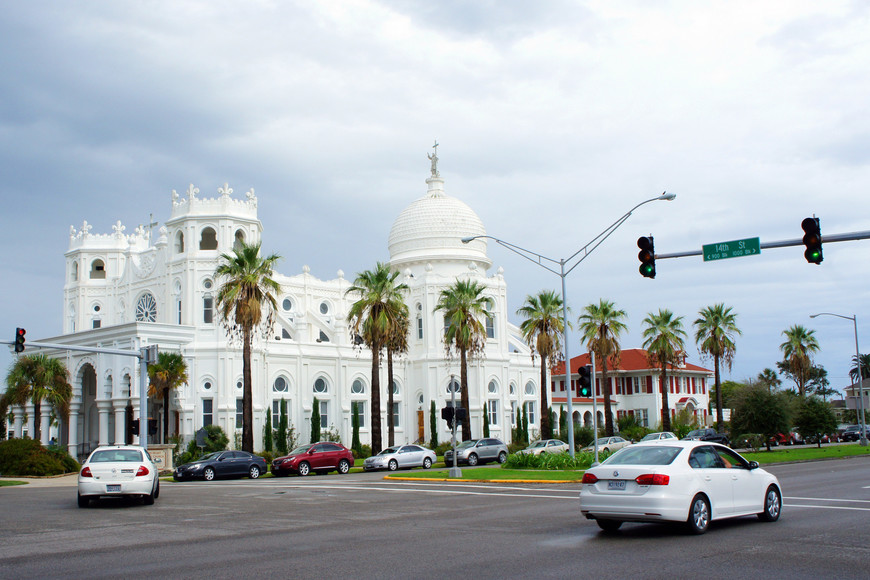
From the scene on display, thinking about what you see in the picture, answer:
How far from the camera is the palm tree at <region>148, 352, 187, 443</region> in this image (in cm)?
4625

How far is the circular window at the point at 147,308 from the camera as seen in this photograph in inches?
2213

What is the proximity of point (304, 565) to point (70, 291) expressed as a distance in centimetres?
5947

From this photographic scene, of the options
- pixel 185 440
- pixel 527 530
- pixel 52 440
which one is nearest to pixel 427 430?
pixel 185 440

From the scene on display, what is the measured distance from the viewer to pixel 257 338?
175ft

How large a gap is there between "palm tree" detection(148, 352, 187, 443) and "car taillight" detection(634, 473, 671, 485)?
125 ft

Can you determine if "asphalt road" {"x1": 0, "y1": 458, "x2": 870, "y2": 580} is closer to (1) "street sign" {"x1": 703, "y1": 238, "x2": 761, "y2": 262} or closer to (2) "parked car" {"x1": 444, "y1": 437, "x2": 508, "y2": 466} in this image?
(1) "street sign" {"x1": 703, "y1": 238, "x2": 761, "y2": 262}

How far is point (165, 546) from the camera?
43.3 ft

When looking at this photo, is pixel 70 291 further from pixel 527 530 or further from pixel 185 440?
pixel 527 530

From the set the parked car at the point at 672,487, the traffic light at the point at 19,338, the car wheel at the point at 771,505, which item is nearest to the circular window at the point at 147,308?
the traffic light at the point at 19,338

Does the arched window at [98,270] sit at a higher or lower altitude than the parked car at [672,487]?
higher

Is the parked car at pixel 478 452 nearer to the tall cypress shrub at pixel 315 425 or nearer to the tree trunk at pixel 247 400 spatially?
the tree trunk at pixel 247 400

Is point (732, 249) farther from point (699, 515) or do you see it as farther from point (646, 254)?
point (699, 515)

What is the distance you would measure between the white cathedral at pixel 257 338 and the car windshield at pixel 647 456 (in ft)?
104

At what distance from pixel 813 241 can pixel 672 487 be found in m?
9.45
